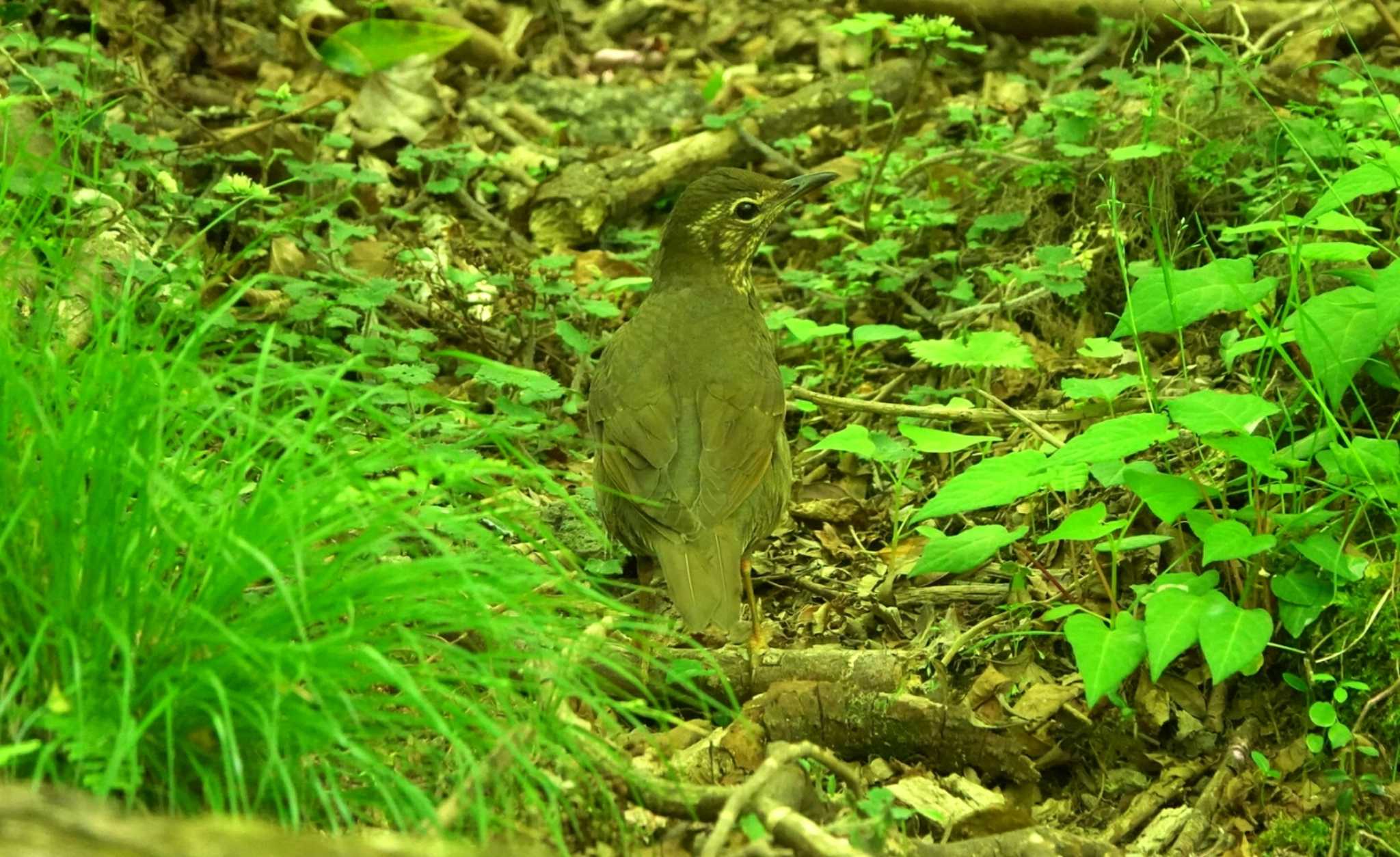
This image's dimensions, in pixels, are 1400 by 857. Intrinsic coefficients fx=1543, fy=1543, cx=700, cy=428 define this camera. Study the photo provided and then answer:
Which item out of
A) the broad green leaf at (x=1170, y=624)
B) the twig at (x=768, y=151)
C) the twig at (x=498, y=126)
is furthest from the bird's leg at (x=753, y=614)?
the twig at (x=498, y=126)

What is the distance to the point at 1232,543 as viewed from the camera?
398 cm

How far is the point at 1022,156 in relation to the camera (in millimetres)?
7145

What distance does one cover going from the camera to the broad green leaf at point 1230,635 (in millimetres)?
3746

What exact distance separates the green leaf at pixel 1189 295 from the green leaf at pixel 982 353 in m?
0.85

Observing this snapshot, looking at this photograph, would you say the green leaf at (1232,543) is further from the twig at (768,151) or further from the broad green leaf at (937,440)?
the twig at (768,151)

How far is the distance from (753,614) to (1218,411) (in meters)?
1.80

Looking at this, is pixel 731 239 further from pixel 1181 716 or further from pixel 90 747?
pixel 90 747

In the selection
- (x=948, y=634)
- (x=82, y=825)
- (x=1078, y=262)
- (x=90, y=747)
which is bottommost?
(x=948, y=634)

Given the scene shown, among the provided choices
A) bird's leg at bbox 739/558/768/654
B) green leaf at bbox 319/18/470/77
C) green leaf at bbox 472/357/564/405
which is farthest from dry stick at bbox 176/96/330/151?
bird's leg at bbox 739/558/768/654

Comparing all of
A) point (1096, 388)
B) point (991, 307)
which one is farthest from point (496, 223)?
point (1096, 388)

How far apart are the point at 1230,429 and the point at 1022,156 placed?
339 cm

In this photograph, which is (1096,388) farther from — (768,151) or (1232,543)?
(768,151)

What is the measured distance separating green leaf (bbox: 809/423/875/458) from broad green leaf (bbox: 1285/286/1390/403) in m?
1.39

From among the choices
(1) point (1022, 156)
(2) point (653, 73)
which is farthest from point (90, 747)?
(2) point (653, 73)
